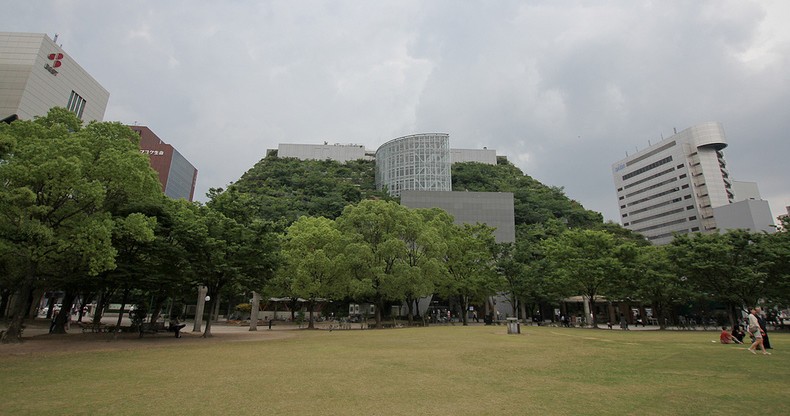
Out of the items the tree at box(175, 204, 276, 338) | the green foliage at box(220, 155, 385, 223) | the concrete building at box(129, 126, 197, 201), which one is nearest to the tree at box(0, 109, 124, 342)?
the tree at box(175, 204, 276, 338)

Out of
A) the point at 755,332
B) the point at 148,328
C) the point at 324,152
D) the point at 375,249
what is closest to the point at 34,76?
the point at 148,328

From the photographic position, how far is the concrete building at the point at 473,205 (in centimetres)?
6209

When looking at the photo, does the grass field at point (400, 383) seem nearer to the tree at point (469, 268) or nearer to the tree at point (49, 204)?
the tree at point (49, 204)

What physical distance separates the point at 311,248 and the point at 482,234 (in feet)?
63.0

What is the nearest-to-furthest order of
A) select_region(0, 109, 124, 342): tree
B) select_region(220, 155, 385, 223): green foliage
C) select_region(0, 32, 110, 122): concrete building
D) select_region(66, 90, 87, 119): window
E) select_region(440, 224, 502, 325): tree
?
select_region(0, 109, 124, 342): tree
select_region(440, 224, 502, 325): tree
select_region(0, 32, 110, 122): concrete building
select_region(66, 90, 87, 119): window
select_region(220, 155, 385, 223): green foliage

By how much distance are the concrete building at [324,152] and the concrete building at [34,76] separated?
68.1 m

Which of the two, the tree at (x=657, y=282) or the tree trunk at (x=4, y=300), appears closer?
the tree at (x=657, y=282)

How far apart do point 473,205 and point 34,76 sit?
60.1 m

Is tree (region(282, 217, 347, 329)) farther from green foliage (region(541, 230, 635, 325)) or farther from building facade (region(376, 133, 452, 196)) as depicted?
building facade (region(376, 133, 452, 196))

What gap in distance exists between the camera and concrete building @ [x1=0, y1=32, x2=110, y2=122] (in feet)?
152

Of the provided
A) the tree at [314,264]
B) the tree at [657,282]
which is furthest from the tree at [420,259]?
the tree at [657,282]

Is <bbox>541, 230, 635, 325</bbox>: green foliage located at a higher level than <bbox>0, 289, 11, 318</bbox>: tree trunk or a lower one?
higher

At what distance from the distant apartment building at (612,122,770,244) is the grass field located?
84.4 m

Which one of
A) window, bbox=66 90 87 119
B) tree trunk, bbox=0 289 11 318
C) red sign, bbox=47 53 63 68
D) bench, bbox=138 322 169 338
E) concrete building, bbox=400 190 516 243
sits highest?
red sign, bbox=47 53 63 68
